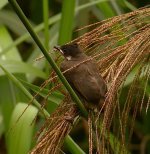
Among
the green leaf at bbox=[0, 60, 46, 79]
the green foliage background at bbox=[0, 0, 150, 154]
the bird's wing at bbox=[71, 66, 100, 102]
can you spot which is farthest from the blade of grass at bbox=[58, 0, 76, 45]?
the bird's wing at bbox=[71, 66, 100, 102]

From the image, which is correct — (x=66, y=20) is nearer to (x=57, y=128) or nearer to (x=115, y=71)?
(x=115, y=71)

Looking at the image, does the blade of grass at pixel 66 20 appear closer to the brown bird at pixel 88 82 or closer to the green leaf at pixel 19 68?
the green leaf at pixel 19 68

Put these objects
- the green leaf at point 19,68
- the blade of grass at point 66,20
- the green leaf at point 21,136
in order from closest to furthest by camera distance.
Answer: the green leaf at point 21,136 < the blade of grass at point 66,20 < the green leaf at point 19,68

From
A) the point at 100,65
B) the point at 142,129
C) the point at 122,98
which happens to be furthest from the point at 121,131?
the point at 142,129

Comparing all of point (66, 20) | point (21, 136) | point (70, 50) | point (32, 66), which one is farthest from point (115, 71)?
point (32, 66)

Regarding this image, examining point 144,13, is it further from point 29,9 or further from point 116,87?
point 29,9

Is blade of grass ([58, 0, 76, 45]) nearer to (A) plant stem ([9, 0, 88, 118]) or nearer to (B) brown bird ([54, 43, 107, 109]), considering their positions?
(B) brown bird ([54, 43, 107, 109])

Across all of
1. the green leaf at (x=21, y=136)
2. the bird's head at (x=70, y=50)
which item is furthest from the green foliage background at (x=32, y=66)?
the bird's head at (x=70, y=50)

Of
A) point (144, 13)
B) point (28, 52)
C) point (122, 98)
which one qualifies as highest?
point (144, 13)
